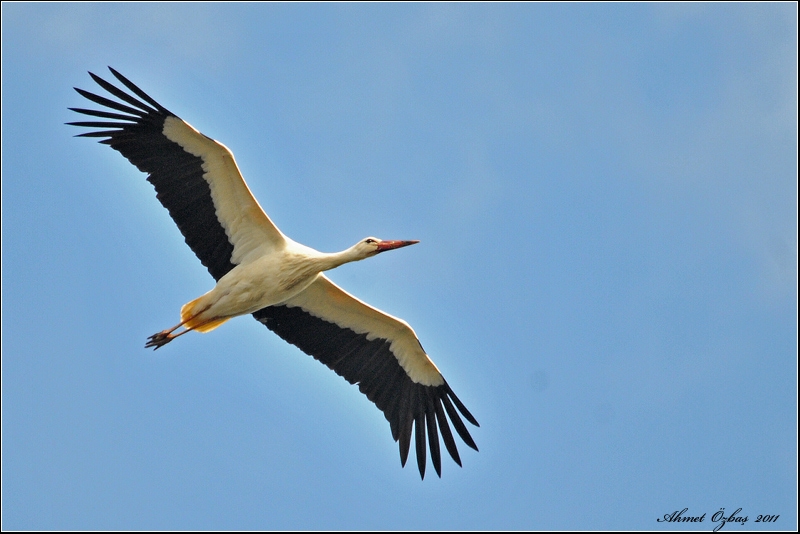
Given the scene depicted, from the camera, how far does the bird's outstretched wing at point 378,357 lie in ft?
65.4

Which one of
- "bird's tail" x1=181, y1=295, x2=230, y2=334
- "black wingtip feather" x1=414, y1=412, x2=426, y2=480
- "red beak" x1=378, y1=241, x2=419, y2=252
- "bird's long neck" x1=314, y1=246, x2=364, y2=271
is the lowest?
"black wingtip feather" x1=414, y1=412, x2=426, y2=480

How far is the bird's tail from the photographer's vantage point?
1917cm

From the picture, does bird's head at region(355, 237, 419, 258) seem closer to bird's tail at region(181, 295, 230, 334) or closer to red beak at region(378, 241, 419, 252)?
red beak at region(378, 241, 419, 252)

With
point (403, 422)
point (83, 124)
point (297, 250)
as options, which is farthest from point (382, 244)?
point (83, 124)

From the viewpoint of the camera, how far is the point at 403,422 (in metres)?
20.0

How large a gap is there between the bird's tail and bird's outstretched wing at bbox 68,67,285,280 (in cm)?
96

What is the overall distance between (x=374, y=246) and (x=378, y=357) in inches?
78.8

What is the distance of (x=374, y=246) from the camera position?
63.6 ft

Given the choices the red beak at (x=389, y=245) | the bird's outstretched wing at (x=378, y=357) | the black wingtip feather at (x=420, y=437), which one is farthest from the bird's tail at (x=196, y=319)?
the black wingtip feather at (x=420, y=437)

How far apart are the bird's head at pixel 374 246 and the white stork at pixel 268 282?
0.05 ft

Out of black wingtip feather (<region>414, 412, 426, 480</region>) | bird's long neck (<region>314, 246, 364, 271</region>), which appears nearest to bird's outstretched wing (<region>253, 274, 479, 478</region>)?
black wingtip feather (<region>414, 412, 426, 480</region>)

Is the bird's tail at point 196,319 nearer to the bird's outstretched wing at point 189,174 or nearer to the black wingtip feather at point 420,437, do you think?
the bird's outstretched wing at point 189,174

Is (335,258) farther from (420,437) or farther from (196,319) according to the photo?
(420,437)

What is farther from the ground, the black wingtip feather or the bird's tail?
the bird's tail
